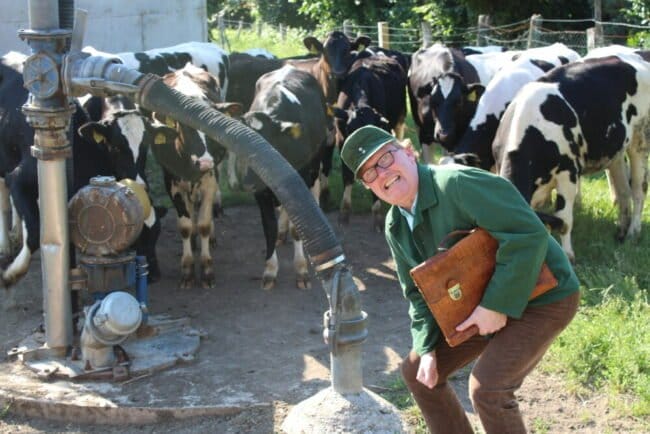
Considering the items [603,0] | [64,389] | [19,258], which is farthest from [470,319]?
[603,0]

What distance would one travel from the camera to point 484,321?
386 cm

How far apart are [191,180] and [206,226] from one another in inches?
17.2

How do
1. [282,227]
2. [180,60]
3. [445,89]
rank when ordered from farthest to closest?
[180,60], [445,89], [282,227]

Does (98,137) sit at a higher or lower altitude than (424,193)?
lower

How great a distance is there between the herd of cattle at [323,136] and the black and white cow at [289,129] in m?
0.01

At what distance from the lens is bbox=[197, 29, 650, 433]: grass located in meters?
5.83

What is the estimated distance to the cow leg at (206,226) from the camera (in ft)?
28.0

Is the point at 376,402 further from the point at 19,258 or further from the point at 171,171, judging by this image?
the point at 171,171

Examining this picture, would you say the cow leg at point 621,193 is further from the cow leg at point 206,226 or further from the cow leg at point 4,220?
the cow leg at point 4,220

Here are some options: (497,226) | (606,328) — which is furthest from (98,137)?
(497,226)

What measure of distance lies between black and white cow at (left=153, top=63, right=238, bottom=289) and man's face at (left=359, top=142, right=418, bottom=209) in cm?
441

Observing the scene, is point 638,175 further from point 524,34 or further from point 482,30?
point 524,34

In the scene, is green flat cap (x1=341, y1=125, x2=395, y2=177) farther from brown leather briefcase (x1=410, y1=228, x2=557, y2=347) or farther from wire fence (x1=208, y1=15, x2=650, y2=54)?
wire fence (x1=208, y1=15, x2=650, y2=54)

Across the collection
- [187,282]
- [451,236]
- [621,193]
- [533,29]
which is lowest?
[187,282]
